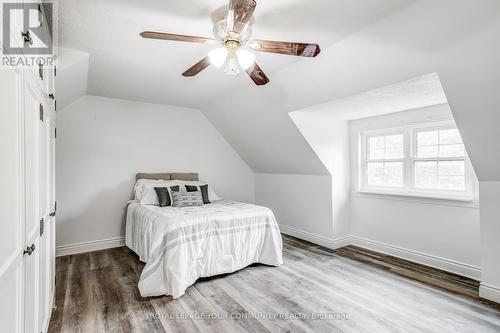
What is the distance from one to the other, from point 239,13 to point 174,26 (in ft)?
2.66

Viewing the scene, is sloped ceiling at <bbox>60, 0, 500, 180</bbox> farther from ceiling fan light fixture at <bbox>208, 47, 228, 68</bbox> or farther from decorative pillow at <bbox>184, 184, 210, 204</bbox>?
decorative pillow at <bbox>184, 184, 210, 204</bbox>

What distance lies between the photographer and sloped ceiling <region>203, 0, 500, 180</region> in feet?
5.78

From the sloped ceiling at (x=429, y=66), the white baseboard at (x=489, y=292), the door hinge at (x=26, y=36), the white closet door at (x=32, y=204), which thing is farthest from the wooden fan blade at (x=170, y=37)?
the white baseboard at (x=489, y=292)

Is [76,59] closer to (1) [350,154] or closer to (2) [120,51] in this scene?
(2) [120,51]

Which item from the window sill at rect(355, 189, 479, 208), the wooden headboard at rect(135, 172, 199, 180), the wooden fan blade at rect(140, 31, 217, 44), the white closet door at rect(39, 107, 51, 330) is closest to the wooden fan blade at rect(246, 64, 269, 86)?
the wooden fan blade at rect(140, 31, 217, 44)

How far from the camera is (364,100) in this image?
313 centimetres

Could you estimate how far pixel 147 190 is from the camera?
3.94 meters

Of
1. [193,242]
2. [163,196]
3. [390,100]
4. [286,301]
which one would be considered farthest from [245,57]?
[163,196]

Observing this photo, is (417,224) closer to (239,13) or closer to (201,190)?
(201,190)

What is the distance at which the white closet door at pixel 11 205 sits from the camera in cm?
92

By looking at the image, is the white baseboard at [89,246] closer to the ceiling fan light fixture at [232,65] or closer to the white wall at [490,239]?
the ceiling fan light fixture at [232,65]

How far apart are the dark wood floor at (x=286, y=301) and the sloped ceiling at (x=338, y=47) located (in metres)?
1.30

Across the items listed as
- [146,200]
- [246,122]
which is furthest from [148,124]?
[246,122]

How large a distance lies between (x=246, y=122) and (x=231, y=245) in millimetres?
2063
